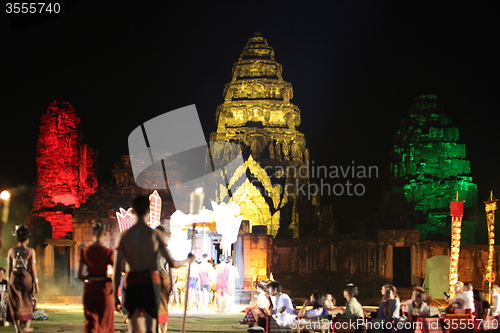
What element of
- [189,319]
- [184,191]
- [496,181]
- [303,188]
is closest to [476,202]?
[496,181]

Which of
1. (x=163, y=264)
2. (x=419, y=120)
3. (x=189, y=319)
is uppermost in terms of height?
(x=419, y=120)

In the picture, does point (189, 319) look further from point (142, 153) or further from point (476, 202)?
point (476, 202)

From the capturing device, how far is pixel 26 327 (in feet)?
37.5

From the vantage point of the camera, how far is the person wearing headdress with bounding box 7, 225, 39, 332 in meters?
10.8

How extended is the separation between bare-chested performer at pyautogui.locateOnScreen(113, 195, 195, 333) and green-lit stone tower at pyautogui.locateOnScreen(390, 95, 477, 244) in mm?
34283

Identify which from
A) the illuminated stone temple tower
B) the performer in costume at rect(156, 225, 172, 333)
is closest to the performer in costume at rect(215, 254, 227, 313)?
the performer in costume at rect(156, 225, 172, 333)

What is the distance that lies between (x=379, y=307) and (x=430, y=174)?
32369mm

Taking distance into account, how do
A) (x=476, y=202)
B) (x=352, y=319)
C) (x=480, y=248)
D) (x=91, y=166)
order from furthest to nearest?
(x=91, y=166), (x=476, y=202), (x=480, y=248), (x=352, y=319)

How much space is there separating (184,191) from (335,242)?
270 inches

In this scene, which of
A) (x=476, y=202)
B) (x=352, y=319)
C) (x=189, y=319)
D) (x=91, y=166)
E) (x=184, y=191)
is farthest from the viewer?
(x=91, y=166)

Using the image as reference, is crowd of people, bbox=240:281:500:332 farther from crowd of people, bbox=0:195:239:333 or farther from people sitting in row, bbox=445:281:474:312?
crowd of people, bbox=0:195:239:333

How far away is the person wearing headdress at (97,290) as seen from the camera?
896cm

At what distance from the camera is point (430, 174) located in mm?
43312
